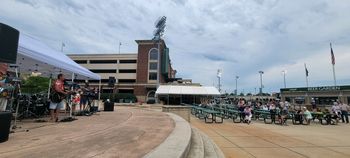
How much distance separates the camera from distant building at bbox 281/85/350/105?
162 ft

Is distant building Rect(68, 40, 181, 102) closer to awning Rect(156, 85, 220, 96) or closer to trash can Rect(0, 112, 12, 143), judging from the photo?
awning Rect(156, 85, 220, 96)

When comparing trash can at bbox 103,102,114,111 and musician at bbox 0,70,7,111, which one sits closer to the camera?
musician at bbox 0,70,7,111

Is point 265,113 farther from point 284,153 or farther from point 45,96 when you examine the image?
point 45,96

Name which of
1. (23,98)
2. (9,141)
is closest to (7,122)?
(9,141)

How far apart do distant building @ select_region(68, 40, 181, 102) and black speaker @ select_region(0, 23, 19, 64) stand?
5400 centimetres

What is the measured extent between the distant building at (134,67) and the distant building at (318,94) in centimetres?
3404

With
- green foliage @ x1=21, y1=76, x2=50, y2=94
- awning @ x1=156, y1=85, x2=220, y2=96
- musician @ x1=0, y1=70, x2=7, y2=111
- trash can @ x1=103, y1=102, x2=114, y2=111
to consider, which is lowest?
trash can @ x1=103, y1=102, x2=114, y2=111

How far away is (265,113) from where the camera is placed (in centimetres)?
1438

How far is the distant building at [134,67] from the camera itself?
60031 mm

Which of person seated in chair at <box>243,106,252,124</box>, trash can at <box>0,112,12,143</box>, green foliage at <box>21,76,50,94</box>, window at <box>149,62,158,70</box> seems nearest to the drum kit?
green foliage at <box>21,76,50,94</box>

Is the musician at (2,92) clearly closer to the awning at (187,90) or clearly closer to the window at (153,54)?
the awning at (187,90)

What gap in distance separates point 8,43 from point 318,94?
206 feet

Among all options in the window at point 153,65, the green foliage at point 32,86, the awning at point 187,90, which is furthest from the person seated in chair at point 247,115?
the window at point 153,65

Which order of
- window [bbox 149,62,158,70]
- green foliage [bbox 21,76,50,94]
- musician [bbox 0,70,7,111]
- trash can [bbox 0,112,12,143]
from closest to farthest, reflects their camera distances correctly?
trash can [bbox 0,112,12,143] < musician [bbox 0,70,7,111] < green foliage [bbox 21,76,50,94] < window [bbox 149,62,158,70]
